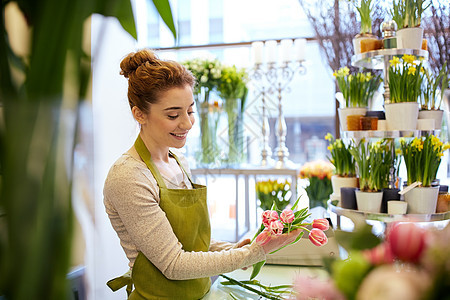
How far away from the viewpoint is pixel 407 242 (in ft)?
1.06

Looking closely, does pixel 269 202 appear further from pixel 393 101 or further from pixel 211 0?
pixel 211 0

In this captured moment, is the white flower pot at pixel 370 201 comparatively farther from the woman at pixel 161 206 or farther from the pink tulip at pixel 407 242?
the pink tulip at pixel 407 242

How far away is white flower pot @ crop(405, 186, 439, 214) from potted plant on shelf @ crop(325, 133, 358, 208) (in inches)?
14.1

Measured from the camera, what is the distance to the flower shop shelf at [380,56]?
202 cm

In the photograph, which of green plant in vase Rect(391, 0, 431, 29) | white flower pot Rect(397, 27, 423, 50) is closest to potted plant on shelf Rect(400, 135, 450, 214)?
white flower pot Rect(397, 27, 423, 50)

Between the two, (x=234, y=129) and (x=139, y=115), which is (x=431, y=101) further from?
(x=234, y=129)

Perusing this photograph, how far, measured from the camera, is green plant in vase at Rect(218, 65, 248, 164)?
3713 mm

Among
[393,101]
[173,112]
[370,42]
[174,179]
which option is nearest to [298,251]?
[174,179]

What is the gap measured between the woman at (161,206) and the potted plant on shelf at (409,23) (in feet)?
3.60

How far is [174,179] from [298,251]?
20.6 inches

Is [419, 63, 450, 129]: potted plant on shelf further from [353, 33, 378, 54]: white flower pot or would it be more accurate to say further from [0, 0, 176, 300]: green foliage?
[0, 0, 176, 300]: green foliage

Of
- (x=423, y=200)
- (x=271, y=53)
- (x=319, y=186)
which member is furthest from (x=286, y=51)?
(x=423, y=200)

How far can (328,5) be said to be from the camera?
11.0 ft

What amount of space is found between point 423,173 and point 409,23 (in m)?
0.70
